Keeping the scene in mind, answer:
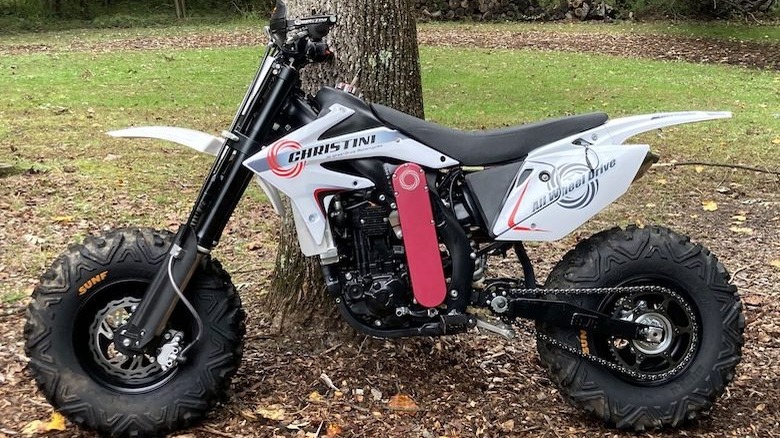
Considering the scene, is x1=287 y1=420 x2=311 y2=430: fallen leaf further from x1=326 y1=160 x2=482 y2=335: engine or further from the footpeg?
the footpeg

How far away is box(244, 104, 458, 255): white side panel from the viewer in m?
3.22

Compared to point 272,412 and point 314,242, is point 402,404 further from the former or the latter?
point 314,242

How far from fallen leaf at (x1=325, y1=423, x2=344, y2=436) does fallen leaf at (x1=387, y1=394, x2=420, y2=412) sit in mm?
286

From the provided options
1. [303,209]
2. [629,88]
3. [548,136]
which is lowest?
[629,88]

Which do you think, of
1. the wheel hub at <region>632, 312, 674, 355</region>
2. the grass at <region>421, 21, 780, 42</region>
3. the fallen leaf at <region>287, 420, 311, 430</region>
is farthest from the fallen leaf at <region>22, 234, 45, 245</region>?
the grass at <region>421, 21, 780, 42</region>

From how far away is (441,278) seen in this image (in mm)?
3369

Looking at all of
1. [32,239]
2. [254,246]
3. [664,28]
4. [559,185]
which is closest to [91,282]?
[559,185]

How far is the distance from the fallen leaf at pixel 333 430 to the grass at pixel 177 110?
2421 millimetres

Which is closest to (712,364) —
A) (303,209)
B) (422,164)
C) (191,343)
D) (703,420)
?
(703,420)

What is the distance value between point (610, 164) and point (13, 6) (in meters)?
31.9

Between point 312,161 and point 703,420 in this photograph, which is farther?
point 703,420

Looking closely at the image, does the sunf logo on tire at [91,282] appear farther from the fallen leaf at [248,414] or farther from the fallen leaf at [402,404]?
the fallen leaf at [402,404]

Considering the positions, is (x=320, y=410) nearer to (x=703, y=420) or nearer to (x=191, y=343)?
(x=191, y=343)

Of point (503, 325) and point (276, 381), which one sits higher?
point (503, 325)
